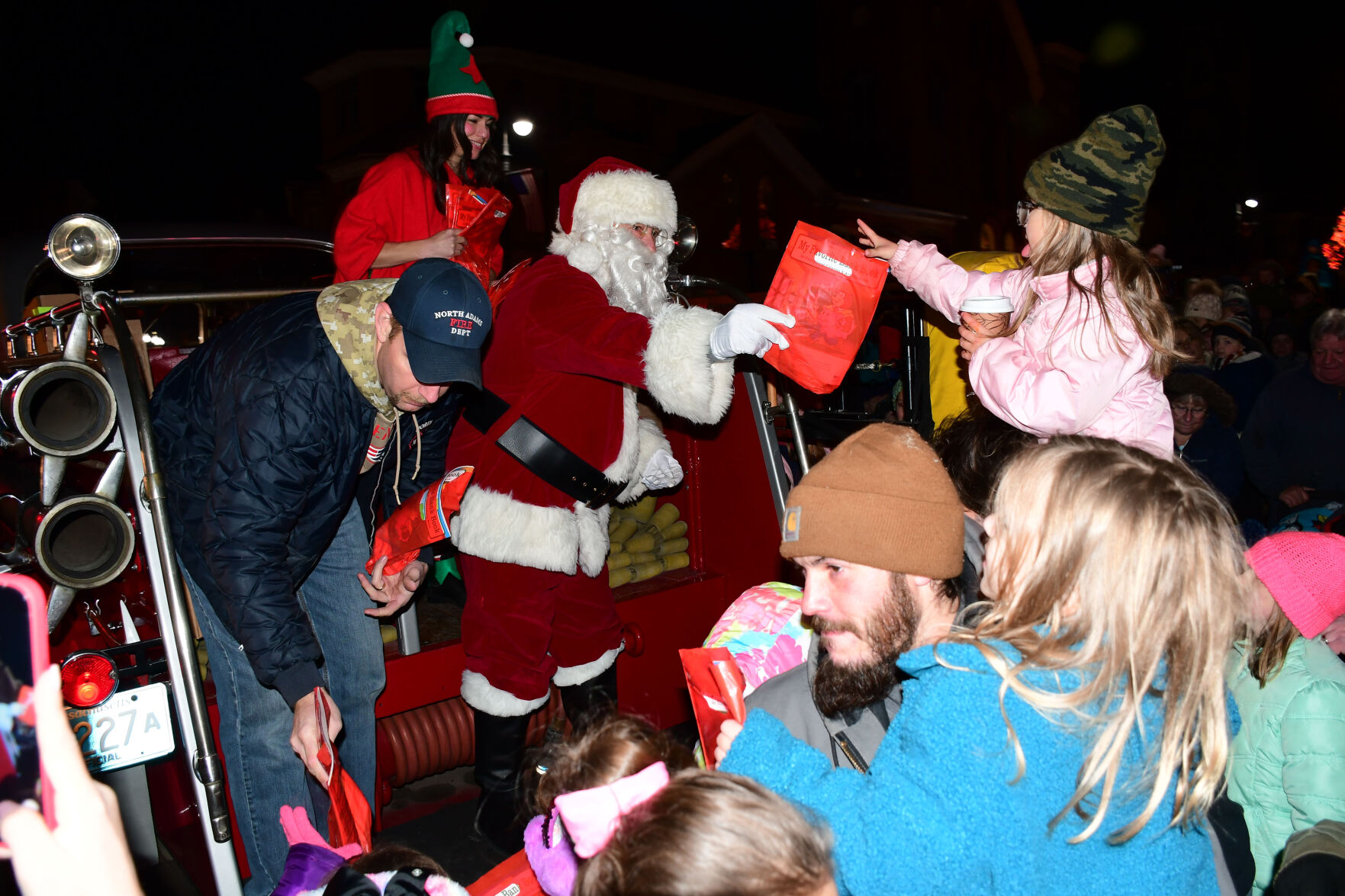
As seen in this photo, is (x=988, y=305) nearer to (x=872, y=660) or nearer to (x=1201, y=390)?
(x=872, y=660)

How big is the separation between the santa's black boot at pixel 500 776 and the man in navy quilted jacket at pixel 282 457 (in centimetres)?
56

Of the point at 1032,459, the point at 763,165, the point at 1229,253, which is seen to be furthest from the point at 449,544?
the point at 1229,253

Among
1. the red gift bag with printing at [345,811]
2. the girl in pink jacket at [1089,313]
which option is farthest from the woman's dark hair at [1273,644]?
the red gift bag with printing at [345,811]

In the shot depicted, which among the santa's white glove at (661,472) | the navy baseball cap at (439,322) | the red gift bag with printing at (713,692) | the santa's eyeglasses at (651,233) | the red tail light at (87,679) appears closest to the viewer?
the red gift bag with printing at (713,692)

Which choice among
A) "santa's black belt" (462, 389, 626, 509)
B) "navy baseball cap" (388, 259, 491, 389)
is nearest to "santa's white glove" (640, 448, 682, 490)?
"santa's black belt" (462, 389, 626, 509)

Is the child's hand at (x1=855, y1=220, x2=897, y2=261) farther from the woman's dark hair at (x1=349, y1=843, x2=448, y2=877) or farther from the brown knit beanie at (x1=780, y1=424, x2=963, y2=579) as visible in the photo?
the woman's dark hair at (x1=349, y1=843, x2=448, y2=877)

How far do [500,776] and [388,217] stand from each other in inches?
79.7

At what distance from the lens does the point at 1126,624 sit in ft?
4.39

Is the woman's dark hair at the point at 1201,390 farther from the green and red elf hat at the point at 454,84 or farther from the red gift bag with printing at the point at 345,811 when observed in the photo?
the red gift bag with printing at the point at 345,811

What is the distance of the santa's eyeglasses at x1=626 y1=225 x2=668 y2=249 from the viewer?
2924mm

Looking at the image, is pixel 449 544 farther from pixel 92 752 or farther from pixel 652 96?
pixel 652 96

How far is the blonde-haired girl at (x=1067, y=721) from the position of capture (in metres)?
1.24

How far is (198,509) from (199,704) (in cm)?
51

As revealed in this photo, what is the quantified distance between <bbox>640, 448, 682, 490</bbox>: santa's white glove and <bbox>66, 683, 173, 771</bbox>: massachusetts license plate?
1.59 metres
